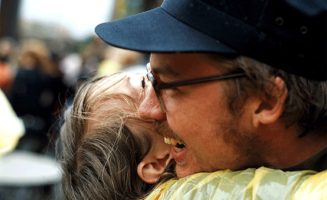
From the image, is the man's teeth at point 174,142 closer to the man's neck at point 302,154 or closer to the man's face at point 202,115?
the man's face at point 202,115

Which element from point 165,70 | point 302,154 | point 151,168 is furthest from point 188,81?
point 151,168

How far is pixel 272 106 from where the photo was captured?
1.36 m

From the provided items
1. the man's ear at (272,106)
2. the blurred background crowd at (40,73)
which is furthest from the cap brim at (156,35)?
the blurred background crowd at (40,73)

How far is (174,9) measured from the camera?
1415 mm

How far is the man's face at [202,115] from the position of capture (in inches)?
53.9

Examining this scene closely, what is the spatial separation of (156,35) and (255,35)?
0.23m

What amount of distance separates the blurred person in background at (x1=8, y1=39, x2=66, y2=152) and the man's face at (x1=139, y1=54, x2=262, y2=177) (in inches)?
232

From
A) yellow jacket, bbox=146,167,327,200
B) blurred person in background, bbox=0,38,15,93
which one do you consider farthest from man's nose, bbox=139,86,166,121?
blurred person in background, bbox=0,38,15,93

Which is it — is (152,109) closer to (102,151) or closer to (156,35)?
(156,35)

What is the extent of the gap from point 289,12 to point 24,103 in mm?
6401

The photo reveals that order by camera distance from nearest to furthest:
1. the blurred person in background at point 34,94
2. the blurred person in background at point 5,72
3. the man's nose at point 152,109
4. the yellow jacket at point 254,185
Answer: the yellow jacket at point 254,185 → the man's nose at point 152,109 → the blurred person in background at point 34,94 → the blurred person in background at point 5,72

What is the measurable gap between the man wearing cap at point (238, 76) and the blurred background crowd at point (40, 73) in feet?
3.06

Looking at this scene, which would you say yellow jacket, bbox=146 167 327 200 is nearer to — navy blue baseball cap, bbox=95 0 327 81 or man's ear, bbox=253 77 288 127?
man's ear, bbox=253 77 288 127

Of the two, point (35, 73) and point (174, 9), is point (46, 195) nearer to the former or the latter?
point (35, 73)
